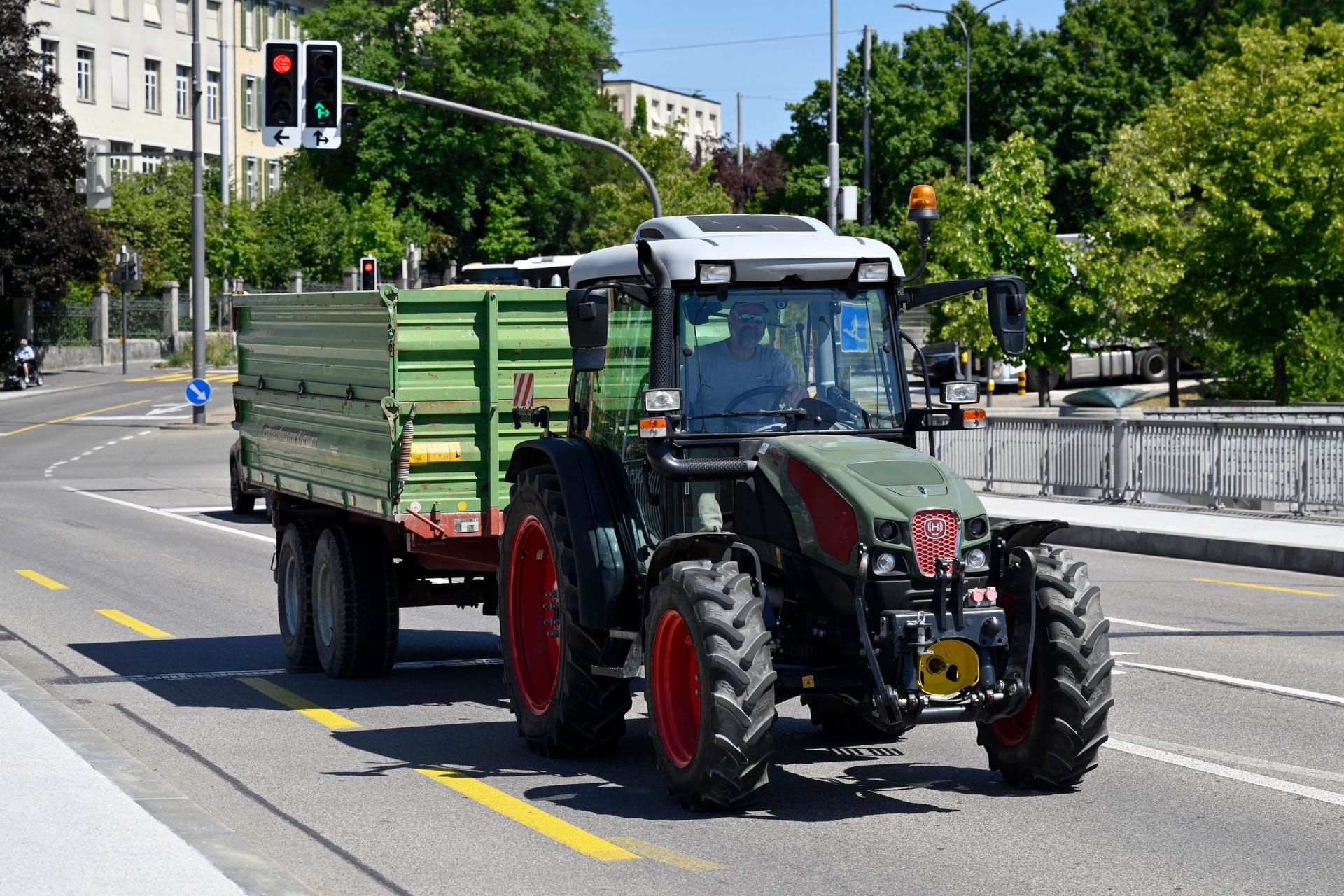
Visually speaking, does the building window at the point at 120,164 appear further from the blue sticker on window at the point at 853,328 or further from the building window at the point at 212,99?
→ the blue sticker on window at the point at 853,328

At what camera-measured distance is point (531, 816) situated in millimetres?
7344

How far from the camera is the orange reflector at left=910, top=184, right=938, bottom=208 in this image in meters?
8.19

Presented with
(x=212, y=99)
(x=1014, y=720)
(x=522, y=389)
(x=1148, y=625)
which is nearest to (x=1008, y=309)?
(x=1014, y=720)

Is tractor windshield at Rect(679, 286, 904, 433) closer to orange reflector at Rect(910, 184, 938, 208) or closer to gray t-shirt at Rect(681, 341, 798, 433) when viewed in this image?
gray t-shirt at Rect(681, 341, 798, 433)

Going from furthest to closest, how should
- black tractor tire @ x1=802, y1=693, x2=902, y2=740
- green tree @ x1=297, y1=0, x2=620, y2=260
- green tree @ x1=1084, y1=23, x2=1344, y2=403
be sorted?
green tree @ x1=297, y1=0, x2=620, y2=260 < green tree @ x1=1084, y1=23, x2=1344, y2=403 < black tractor tire @ x1=802, y1=693, x2=902, y2=740

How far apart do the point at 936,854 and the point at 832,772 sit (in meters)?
1.52

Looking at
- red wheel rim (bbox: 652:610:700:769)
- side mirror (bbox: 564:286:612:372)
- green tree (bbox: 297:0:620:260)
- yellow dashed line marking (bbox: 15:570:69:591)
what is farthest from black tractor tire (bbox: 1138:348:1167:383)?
red wheel rim (bbox: 652:610:700:769)

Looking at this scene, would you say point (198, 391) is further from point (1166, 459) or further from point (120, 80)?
point (120, 80)

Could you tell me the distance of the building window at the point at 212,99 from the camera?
3438 inches

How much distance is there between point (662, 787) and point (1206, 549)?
42.0ft

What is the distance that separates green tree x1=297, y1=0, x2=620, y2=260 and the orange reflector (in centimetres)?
6802

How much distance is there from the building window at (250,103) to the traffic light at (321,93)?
69.0 m

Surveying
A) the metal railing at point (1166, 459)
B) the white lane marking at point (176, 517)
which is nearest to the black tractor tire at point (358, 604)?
the white lane marking at point (176, 517)

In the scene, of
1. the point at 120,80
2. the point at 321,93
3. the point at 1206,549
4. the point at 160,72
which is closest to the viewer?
the point at 1206,549
